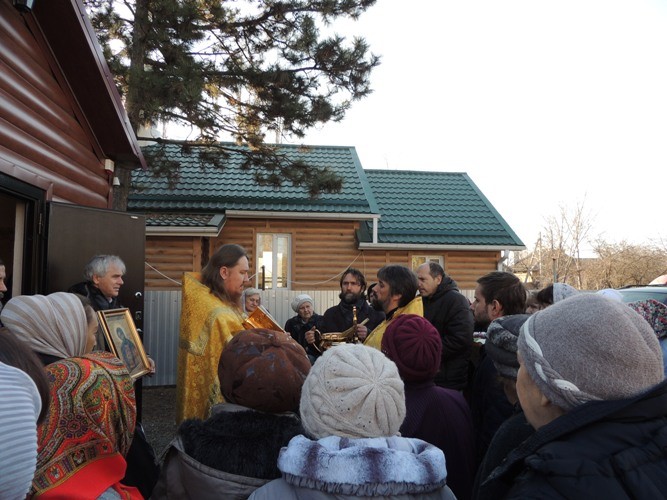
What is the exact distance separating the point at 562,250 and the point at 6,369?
37.1 m

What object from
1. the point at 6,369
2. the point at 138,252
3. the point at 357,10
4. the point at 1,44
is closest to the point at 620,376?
the point at 6,369

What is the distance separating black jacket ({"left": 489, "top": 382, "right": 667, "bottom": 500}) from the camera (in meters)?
1.11

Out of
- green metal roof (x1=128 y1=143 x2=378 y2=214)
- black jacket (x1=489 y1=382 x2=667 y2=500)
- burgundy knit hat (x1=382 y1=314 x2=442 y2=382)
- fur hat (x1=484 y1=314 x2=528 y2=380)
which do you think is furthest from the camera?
green metal roof (x1=128 y1=143 x2=378 y2=214)

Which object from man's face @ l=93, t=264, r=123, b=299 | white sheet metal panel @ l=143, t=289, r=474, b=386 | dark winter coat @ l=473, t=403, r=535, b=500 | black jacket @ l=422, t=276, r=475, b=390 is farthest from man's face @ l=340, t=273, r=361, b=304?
white sheet metal panel @ l=143, t=289, r=474, b=386

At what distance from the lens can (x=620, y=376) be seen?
1.23 meters

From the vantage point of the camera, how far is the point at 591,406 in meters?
1.22

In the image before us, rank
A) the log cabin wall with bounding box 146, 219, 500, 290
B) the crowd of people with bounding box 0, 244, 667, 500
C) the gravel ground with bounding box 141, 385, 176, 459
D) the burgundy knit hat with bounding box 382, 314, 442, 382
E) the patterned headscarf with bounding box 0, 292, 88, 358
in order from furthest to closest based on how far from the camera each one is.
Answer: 1. the log cabin wall with bounding box 146, 219, 500, 290
2. the gravel ground with bounding box 141, 385, 176, 459
3. the burgundy knit hat with bounding box 382, 314, 442, 382
4. the patterned headscarf with bounding box 0, 292, 88, 358
5. the crowd of people with bounding box 0, 244, 667, 500

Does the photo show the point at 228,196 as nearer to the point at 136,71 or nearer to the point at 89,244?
the point at 136,71

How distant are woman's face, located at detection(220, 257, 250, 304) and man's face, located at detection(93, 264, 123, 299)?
1362 millimetres

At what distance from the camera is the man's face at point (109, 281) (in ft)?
14.6

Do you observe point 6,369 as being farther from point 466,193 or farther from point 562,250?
point 562,250

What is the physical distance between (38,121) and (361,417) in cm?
445

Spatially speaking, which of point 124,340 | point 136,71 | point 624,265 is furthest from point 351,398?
point 624,265

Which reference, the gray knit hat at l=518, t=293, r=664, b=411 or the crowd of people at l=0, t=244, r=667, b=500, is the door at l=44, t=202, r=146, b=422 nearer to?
the crowd of people at l=0, t=244, r=667, b=500
